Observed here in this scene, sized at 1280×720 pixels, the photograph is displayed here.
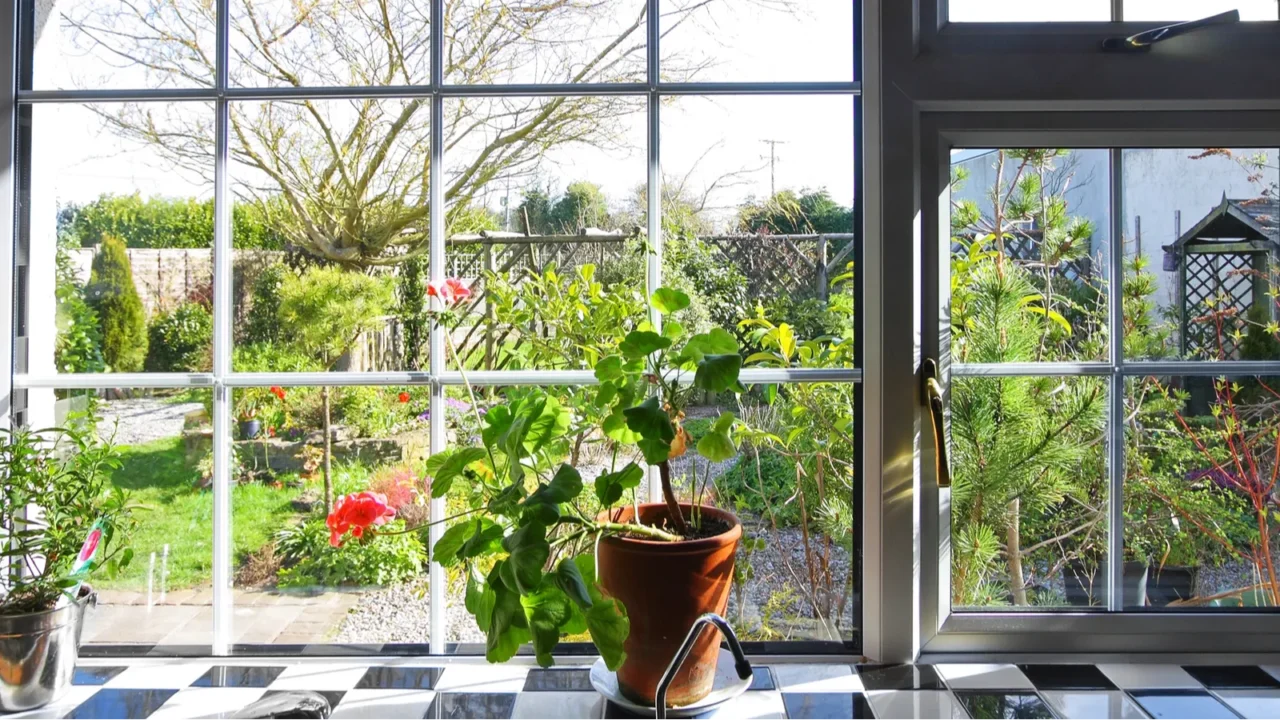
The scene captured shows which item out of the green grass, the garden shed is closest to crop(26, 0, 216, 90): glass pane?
the green grass

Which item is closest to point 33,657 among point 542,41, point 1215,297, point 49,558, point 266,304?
point 49,558

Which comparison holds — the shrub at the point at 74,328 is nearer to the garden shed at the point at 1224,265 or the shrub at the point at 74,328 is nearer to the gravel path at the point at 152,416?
the gravel path at the point at 152,416

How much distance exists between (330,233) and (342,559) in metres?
0.66

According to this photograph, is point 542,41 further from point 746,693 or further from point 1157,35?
point 746,693

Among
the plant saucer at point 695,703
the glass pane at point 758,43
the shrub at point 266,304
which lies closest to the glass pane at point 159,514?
the shrub at point 266,304

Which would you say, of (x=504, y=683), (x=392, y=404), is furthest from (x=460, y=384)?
(x=504, y=683)

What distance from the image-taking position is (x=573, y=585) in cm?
115

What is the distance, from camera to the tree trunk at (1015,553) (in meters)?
1.64

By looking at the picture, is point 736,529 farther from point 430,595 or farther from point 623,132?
point 623,132

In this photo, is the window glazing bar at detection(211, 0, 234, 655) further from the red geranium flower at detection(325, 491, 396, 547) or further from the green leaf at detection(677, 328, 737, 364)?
the green leaf at detection(677, 328, 737, 364)

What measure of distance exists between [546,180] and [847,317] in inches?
25.7

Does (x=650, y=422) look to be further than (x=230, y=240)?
No

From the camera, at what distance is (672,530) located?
146 cm

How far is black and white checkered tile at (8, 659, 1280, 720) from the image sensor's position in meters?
1.40
